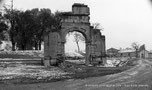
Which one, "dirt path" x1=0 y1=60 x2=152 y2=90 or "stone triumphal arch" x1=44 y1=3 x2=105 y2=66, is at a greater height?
"stone triumphal arch" x1=44 y1=3 x2=105 y2=66

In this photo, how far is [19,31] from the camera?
54.2 metres

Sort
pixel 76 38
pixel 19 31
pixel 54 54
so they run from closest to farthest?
pixel 54 54
pixel 19 31
pixel 76 38

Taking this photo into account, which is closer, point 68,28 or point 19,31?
point 68,28

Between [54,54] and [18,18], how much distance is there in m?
30.0

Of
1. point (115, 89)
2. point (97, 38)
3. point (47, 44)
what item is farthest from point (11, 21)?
point (115, 89)

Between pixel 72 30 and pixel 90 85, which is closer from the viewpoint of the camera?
pixel 90 85

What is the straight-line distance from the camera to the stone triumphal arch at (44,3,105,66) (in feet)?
97.7

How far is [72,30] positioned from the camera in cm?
3066

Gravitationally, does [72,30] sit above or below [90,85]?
above

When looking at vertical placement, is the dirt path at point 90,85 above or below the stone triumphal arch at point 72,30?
below

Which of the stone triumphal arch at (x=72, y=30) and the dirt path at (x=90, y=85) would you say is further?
the stone triumphal arch at (x=72, y=30)

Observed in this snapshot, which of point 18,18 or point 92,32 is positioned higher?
point 18,18

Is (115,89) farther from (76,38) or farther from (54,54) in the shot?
(76,38)

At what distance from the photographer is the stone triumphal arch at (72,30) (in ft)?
97.7
